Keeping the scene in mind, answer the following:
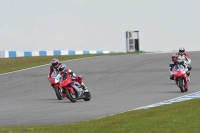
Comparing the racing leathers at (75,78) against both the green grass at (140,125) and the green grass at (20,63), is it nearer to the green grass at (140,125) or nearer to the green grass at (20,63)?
the green grass at (140,125)

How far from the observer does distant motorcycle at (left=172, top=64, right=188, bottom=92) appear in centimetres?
2175

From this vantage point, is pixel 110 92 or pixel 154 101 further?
pixel 110 92

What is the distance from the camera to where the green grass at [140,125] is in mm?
11398

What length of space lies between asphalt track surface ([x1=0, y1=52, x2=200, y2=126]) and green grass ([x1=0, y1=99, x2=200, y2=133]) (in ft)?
4.39

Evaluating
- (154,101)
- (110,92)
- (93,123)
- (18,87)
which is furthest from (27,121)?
(18,87)

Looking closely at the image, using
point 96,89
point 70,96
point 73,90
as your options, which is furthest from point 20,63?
point 70,96

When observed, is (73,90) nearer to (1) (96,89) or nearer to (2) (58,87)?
(2) (58,87)

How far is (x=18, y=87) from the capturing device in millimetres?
26969

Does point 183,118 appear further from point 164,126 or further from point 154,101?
point 154,101

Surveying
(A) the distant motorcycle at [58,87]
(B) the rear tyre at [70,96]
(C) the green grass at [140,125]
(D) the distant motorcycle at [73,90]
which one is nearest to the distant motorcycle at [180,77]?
(D) the distant motorcycle at [73,90]

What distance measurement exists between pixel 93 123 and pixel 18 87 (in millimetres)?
14246

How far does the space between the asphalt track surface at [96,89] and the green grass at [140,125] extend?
4.39 feet

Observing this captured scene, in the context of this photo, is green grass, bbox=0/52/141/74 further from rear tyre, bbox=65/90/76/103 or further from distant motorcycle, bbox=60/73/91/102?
rear tyre, bbox=65/90/76/103

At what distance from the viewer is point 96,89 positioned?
2480cm
